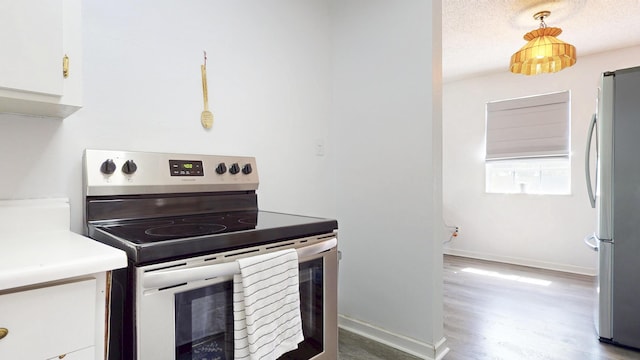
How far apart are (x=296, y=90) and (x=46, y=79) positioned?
1.28 meters

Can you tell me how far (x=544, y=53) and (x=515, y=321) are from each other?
1896mm

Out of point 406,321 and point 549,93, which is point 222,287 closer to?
point 406,321

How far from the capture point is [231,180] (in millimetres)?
1582

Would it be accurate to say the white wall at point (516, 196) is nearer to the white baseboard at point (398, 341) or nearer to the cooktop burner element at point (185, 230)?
the white baseboard at point (398, 341)

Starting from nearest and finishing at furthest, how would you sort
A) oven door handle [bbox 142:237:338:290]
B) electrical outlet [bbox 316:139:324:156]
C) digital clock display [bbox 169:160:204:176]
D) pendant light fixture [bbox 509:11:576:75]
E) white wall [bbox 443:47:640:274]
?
oven door handle [bbox 142:237:338:290] → digital clock display [bbox 169:160:204:176] → electrical outlet [bbox 316:139:324:156] → pendant light fixture [bbox 509:11:576:75] → white wall [bbox 443:47:640:274]

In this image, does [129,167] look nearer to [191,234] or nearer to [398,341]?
[191,234]

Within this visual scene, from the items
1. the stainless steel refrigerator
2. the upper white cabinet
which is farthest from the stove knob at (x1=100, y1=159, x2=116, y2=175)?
the stainless steel refrigerator

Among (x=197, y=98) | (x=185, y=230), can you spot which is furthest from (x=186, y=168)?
(x=185, y=230)

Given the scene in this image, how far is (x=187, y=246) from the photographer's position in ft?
2.88

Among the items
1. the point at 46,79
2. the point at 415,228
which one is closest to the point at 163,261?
the point at 46,79

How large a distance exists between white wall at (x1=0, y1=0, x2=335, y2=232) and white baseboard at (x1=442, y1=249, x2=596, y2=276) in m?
2.98

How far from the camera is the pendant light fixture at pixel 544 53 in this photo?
2.30 meters

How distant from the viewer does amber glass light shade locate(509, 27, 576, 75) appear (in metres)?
2.30

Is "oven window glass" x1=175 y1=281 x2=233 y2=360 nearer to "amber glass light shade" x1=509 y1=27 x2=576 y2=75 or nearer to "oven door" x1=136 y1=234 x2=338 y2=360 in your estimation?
"oven door" x1=136 y1=234 x2=338 y2=360
